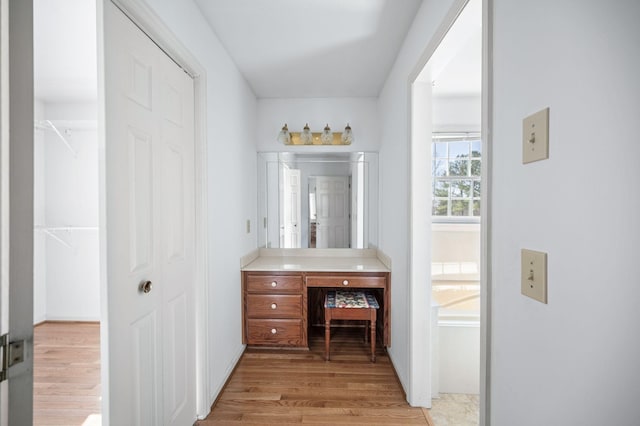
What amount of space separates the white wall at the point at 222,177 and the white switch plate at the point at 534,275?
64.8 inches

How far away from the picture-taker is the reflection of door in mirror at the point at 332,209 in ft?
11.1

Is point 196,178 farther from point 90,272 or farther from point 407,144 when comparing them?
point 90,272

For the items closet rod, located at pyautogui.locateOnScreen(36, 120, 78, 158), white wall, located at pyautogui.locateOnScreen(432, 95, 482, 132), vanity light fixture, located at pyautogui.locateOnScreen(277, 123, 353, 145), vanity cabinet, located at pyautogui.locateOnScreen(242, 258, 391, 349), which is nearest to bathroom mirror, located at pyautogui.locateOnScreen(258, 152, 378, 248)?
vanity light fixture, located at pyautogui.locateOnScreen(277, 123, 353, 145)

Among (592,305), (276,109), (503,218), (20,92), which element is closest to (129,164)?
(20,92)

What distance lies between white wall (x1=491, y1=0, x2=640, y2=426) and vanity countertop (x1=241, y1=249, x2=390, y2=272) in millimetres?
1929

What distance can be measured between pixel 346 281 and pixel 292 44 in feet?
6.28

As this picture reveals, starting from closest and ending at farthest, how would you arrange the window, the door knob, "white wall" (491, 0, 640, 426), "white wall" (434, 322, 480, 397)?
1. "white wall" (491, 0, 640, 426)
2. the door knob
3. "white wall" (434, 322, 480, 397)
4. the window

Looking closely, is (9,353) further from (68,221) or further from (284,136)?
(68,221)

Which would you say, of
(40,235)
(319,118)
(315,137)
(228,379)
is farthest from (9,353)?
(40,235)

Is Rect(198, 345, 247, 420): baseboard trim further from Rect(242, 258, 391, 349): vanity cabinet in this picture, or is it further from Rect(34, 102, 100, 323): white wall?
Rect(34, 102, 100, 323): white wall

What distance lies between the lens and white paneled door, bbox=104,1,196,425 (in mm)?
1187

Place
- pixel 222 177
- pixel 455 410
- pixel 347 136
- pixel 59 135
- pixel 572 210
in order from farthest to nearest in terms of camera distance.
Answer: pixel 59 135 < pixel 347 136 < pixel 222 177 < pixel 455 410 < pixel 572 210

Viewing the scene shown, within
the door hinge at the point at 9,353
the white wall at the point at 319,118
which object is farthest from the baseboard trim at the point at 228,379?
the white wall at the point at 319,118

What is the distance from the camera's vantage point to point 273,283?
9.33ft
